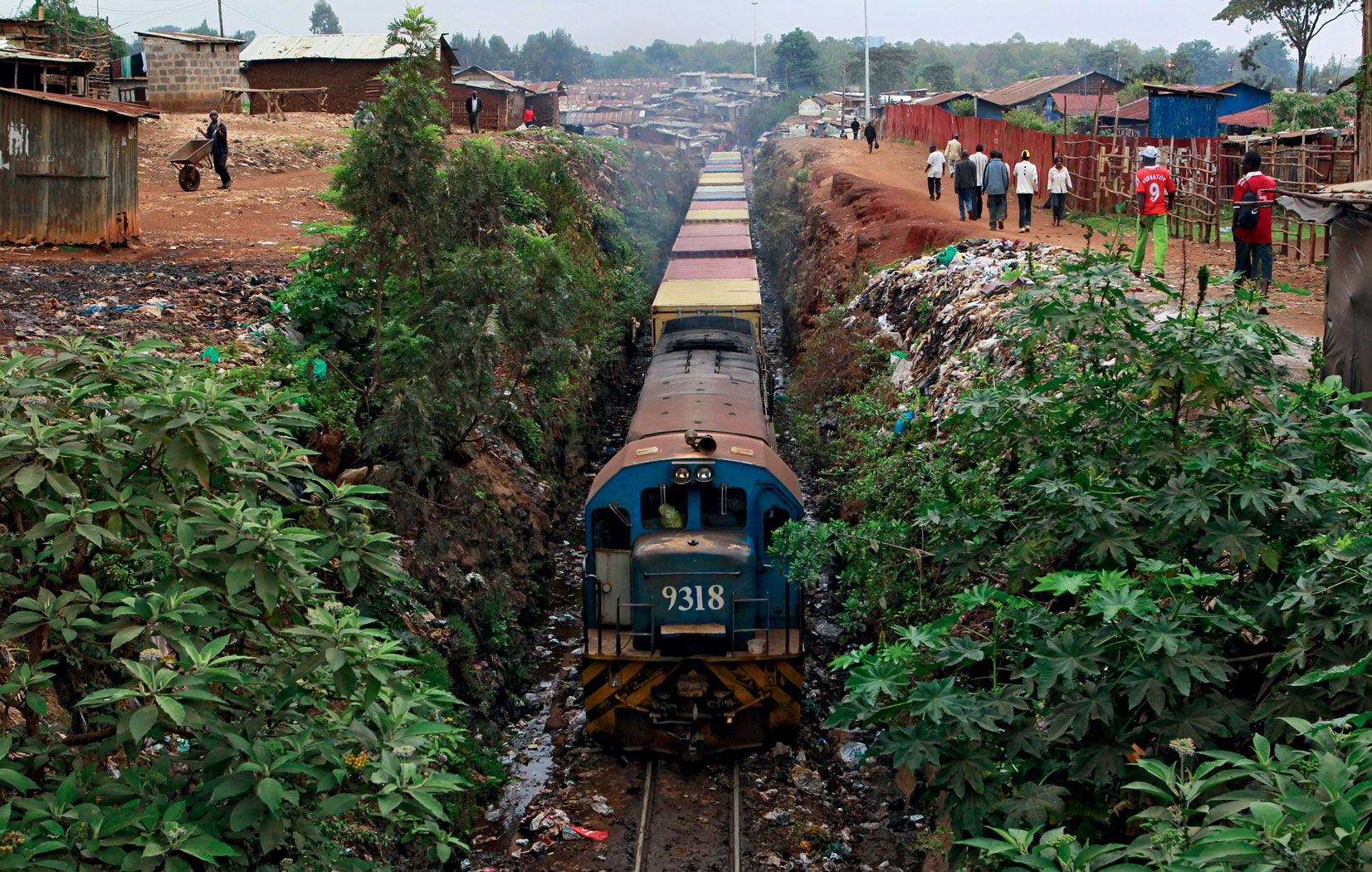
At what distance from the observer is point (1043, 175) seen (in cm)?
2653

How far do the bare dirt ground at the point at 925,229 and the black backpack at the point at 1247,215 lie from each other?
76 centimetres

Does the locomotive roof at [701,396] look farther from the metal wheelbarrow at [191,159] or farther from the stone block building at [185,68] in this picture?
the stone block building at [185,68]

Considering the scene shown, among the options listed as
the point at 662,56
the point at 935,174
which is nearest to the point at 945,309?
the point at 935,174

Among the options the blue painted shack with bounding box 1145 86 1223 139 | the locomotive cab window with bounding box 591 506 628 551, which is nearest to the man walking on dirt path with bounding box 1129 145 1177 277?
the locomotive cab window with bounding box 591 506 628 551

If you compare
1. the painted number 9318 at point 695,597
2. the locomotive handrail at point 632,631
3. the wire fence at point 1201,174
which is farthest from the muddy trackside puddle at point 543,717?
the wire fence at point 1201,174

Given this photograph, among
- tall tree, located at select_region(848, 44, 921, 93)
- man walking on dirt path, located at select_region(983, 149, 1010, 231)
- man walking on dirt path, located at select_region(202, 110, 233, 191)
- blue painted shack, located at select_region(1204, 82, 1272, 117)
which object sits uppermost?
tall tree, located at select_region(848, 44, 921, 93)

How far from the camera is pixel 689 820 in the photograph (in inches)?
349

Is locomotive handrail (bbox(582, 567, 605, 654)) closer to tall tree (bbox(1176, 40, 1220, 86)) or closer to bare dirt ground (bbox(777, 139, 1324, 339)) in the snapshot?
bare dirt ground (bbox(777, 139, 1324, 339))

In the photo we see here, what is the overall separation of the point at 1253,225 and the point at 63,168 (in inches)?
614

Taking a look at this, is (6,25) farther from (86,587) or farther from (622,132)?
(622,132)

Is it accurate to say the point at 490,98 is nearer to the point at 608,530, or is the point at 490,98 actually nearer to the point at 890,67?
the point at 608,530

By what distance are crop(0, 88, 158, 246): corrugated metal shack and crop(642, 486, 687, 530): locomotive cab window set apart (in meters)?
10.6

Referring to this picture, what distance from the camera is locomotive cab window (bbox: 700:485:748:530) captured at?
369 inches

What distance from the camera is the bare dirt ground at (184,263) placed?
37.0 feet
